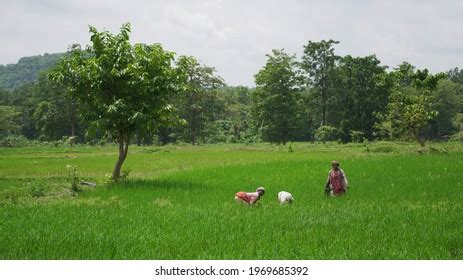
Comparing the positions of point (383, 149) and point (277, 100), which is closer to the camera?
point (383, 149)

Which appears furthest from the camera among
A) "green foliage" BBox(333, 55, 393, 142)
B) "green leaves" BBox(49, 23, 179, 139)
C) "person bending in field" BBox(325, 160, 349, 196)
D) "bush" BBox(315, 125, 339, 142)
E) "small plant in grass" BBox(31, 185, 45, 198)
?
"green foliage" BBox(333, 55, 393, 142)

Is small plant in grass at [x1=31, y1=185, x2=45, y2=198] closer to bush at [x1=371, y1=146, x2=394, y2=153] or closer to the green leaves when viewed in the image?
the green leaves

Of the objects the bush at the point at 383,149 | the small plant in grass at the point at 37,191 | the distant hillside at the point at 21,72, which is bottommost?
the small plant in grass at the point at 37,191

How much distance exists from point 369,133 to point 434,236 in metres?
47.4

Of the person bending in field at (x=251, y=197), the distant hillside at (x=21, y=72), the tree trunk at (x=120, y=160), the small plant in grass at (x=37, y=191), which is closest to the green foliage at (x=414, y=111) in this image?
the tree trunk at (x=120, y=160)

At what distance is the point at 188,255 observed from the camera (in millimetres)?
6254

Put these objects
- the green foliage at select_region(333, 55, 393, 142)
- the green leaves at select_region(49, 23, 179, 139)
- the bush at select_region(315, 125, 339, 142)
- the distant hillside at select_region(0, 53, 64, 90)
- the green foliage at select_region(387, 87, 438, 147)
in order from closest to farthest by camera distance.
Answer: the green leaves at select_region(49, 23, 179, 139) < the green foliage at select_region(387, 87, 438, 147) < the bush at select_region(315, 125, 339, 142) < the green foliage at select_region(333, 55, 393, 142) < the distant hillside at select_region(0, 53, 64, 90)

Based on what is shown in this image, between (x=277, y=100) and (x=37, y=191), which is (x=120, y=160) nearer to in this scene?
(x=37, y=191)

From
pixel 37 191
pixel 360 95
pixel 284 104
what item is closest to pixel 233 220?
pixel 37 191

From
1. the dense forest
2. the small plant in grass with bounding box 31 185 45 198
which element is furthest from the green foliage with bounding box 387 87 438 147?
the small plant in grass with bounding box 31 185 45 198

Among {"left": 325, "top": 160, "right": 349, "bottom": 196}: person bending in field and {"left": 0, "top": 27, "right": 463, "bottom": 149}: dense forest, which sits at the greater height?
{"left": 0, "top": 27, "right": 463, "bottom": 149}: dense forest

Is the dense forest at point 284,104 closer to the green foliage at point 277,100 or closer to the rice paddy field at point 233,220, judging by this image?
the green foliage at point 277,100

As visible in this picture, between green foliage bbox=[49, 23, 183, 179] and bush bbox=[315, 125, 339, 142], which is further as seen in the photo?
bush bbox=[315, 125, 339, 142]

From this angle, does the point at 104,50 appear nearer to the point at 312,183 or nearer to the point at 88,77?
the point at 88,77
